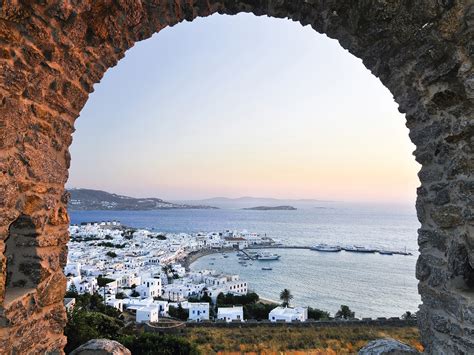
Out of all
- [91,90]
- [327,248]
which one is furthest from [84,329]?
[327,248]

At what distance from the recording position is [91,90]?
2822 millimetres

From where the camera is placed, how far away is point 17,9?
1.99 metres

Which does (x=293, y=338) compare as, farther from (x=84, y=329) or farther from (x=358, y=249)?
(x=358, y=249)

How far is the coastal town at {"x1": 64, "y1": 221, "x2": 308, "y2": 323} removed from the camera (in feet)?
87.9

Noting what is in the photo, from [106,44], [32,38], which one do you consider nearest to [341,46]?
[106,44]

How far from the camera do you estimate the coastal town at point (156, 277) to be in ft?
87.9

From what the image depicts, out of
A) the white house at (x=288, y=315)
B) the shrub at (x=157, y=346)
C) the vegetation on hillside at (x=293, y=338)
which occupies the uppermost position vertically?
the shrub at (x=157, y=346)

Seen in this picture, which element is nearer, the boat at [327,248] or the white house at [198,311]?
the white house at [198,311]

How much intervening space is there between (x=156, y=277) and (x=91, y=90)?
143ft

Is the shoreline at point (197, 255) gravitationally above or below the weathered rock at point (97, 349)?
below

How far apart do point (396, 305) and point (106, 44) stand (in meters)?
35.7

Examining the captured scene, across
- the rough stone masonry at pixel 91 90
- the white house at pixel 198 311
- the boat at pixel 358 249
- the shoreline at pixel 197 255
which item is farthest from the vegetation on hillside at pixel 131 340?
the boat at pixel 358 249

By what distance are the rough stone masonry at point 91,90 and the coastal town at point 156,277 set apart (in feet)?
26.5

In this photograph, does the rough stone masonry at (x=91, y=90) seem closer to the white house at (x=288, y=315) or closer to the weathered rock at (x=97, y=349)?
the weathered rock at (x=97, y=349)
